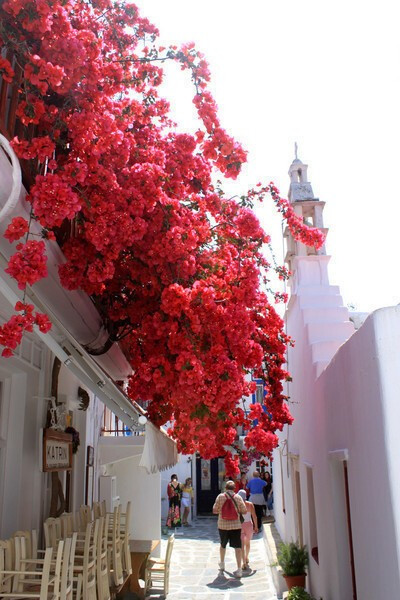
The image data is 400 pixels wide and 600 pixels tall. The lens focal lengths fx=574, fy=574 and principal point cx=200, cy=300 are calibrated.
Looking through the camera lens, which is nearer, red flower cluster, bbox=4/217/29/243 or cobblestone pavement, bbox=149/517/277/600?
red flower cluster, bbox=4/217/29/243

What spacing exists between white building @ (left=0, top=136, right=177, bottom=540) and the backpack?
3.29 metres

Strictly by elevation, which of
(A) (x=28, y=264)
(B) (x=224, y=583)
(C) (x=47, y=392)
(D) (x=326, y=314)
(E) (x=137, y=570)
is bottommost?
(B) (x=224, y=583)

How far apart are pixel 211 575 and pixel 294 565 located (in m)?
3.47

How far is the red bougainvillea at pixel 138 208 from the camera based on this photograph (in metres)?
3.16

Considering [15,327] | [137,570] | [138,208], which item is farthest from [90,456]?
[15,327]

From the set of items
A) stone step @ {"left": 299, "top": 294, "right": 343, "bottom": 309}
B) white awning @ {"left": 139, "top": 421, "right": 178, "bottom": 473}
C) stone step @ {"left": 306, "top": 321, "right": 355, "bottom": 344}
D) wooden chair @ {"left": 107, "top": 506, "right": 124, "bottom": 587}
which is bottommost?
wooden chair @ {"left": 107, "top": 506, "right": 124, "bottom": 587}

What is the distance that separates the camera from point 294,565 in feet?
28.5

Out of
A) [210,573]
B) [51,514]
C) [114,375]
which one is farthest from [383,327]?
[210,573]

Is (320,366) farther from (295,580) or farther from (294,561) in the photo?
(295,580)

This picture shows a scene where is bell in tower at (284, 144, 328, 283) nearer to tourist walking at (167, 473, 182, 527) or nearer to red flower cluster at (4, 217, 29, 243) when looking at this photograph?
red flower cluster at (4, 217, 29, 243)

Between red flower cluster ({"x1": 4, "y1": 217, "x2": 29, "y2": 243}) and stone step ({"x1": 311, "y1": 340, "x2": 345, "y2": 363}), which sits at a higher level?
stone step ({"x1": 311, "y1": 340, "x2": 345, "y2": 363})

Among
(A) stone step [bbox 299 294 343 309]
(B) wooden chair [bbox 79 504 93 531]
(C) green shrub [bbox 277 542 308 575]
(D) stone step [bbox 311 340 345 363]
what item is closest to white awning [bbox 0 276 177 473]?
(B) wooden chair [bbox 79 504 93 531]

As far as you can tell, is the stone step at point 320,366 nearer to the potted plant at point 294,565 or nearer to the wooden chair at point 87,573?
the potted plant at point 294,565

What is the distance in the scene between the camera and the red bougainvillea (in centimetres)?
316
